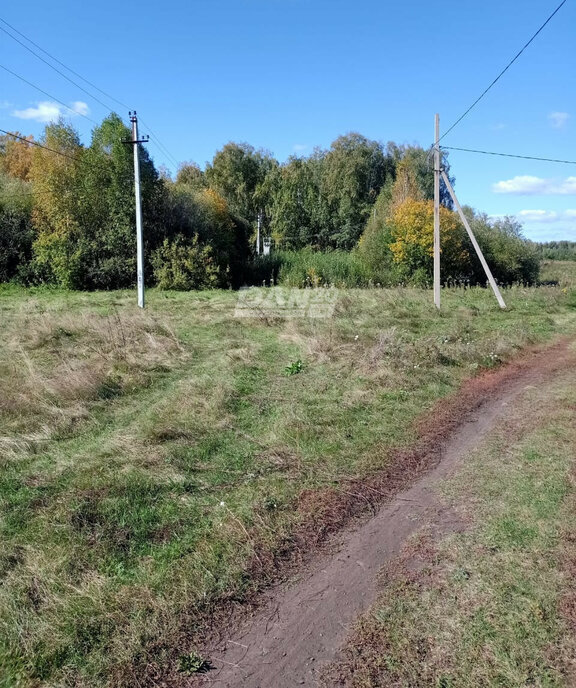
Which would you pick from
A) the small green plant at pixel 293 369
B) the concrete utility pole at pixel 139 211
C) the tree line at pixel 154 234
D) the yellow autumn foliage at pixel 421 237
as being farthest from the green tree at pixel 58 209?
the small green plant at pixel 293 369

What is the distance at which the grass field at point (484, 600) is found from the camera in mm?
2463

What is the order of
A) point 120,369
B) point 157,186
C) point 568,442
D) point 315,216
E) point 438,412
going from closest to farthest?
point 568,442
point 438,412
point 120,369
point 157,186
point 315,216

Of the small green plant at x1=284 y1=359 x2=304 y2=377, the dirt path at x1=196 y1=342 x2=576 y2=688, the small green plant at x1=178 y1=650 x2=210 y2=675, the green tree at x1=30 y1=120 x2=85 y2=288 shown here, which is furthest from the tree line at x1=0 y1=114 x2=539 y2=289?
the small green plant at x1=178 y1=650 x2=210 y2=675

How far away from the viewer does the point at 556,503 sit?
3.96m

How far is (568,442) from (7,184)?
28.3 meters

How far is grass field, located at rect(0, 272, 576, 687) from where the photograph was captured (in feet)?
9.20

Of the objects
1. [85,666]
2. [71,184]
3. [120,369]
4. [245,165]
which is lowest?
[85,666]

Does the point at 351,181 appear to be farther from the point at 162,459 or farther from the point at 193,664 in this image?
the point at 193,664

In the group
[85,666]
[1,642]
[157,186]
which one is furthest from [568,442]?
[157,186]

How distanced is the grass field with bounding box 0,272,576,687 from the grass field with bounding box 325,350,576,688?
2.93 feet

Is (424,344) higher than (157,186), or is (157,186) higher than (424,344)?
(157,186)

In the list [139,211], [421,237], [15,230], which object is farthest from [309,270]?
[15,230]

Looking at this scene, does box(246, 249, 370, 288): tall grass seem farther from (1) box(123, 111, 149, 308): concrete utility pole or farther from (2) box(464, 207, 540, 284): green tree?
(1) box(123, 111, 149, 308): concrete utility pole

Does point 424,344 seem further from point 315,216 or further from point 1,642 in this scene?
point 315,216
